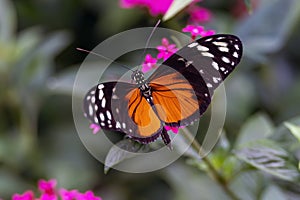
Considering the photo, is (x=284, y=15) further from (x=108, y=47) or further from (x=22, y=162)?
(x=22, y=162)

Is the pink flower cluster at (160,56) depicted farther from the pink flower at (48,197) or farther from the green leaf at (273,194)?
the green leaf at (273,194)

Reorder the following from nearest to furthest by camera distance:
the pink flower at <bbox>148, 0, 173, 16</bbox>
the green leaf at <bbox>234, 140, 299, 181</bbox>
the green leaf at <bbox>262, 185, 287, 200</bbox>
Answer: the green leaf at <bbox>234, 140, 299, 181</bbox> < the green leaf at <bbox>262, 185, 287, 200</bbox> < the pink flower at <bbox>148, 0, 173, 16</bbox>

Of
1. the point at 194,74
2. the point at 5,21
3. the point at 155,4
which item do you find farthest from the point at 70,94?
the point at 194,74

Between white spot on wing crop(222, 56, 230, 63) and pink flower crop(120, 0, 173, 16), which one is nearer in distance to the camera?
white spot on wing crop(222, 56, 230, 63)

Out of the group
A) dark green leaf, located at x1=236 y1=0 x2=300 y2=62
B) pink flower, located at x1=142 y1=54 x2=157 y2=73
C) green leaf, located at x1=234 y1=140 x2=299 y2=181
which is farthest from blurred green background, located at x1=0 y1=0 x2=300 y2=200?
pink flower, located at x1=142 y1=54 x2=157 y2=73

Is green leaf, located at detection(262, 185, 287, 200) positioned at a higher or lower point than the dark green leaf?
lower

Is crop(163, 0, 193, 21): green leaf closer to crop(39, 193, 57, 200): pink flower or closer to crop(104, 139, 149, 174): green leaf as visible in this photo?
crop(104, 139, 149, 174): green leaf

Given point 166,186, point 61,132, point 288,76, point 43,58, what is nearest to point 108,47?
point 43,58
